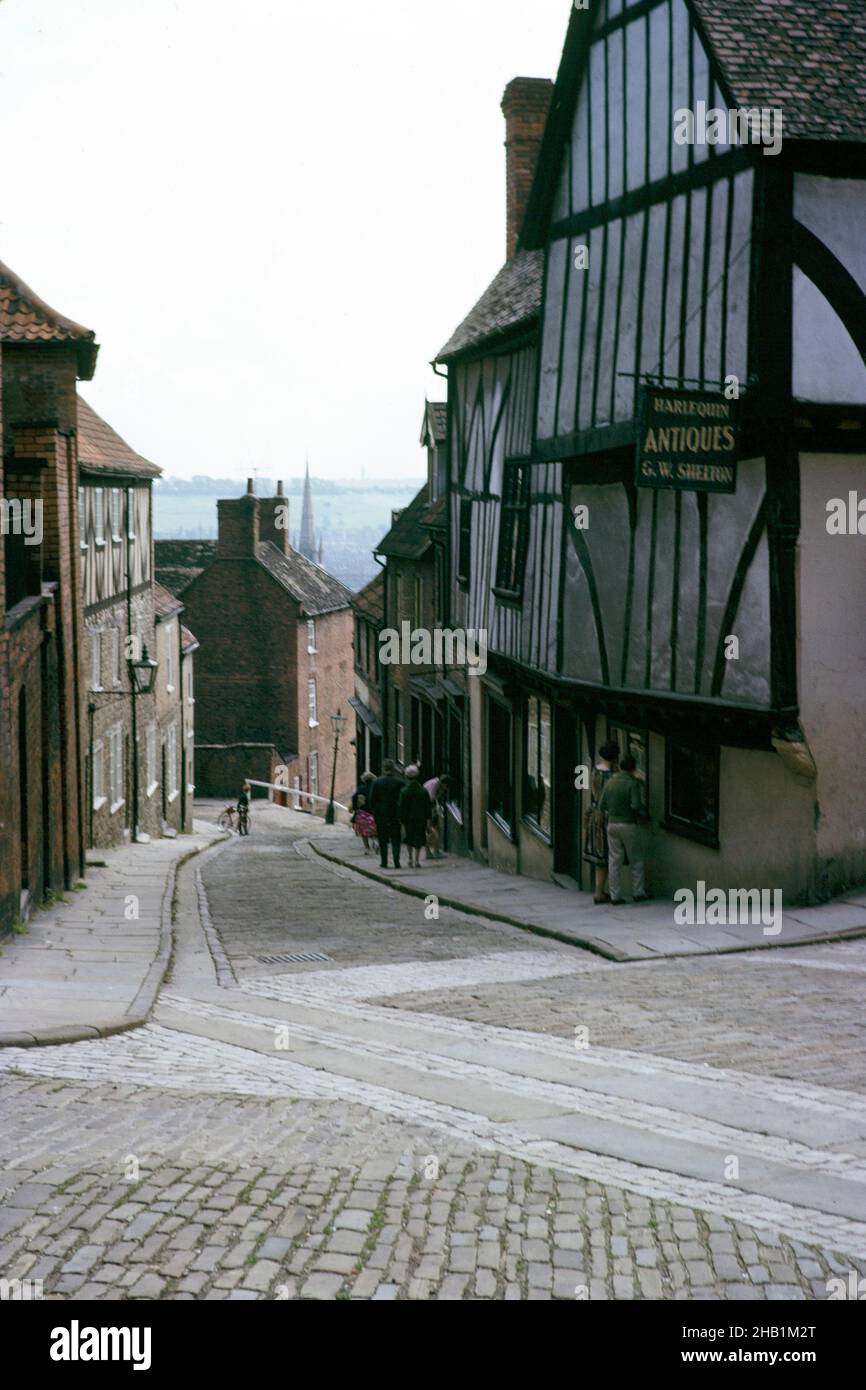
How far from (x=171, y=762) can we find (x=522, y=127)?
20944mm

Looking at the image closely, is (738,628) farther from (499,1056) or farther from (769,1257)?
(769,1257)

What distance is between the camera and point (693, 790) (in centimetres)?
1542

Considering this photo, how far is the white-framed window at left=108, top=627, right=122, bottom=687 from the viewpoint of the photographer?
103 ft

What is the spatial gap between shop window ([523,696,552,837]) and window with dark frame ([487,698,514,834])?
953 mm

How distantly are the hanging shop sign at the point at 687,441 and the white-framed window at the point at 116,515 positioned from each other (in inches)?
794

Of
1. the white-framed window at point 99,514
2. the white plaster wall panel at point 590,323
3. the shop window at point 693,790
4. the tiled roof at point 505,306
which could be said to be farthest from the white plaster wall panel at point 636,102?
the white-framed window at point 99,514

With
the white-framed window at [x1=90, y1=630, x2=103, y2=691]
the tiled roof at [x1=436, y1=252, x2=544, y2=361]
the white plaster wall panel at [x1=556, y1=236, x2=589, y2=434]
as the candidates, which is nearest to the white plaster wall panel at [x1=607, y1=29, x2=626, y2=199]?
the white plaster wall panel at [x1=556, y1=236, x2=589, y2=434]

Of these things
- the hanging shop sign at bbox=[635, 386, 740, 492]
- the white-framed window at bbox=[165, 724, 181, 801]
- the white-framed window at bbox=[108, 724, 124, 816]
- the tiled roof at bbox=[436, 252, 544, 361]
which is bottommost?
the white-framed window at bbox=[165, 724, 181, 801]

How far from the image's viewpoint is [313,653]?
5731 cm

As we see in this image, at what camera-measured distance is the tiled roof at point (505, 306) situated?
20656mm

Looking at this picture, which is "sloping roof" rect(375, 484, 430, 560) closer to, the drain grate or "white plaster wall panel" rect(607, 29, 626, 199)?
"white plaster wall panel" rect(607, 29, 626, 199)

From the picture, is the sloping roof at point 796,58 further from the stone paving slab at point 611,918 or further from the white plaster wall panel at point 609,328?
the stone paving slab at point 611,918

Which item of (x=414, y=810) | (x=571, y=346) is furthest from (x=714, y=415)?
(x=414, y=810)
